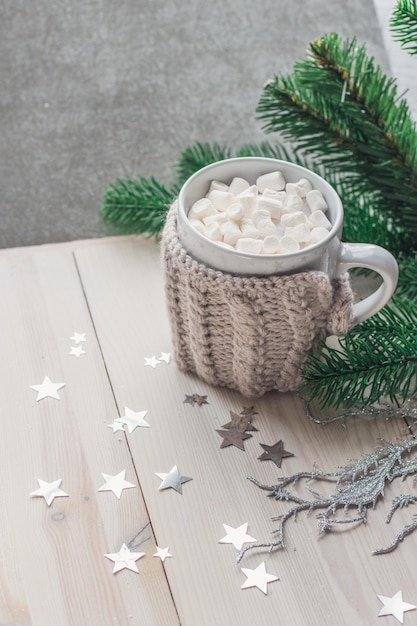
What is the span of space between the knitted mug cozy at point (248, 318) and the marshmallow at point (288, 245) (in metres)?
0.02

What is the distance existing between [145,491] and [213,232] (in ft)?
0.70

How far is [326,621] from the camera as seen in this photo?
58 cm

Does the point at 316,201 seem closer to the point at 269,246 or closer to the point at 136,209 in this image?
the point at 269,246

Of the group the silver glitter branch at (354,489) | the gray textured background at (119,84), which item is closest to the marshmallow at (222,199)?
the silver glitter branch at (354,489)

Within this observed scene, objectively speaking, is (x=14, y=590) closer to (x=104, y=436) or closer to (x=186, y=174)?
(x=104, y=436)

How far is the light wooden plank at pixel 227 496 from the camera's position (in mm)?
590

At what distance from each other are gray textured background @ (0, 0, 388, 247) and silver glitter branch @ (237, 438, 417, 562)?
54 cm

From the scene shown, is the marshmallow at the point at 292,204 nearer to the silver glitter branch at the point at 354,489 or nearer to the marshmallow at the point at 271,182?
the marshmallow at the point at 271,182

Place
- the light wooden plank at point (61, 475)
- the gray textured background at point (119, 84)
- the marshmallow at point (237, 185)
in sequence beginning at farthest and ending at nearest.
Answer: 1. the gray textured background at point (119, 84)
2. the marshmallow at point (237, 185)
3. the light wooden plank at point (61, 475)

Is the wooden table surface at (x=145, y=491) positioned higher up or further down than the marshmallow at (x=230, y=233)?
further down

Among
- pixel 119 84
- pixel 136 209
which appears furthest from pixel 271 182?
pixel 119 84

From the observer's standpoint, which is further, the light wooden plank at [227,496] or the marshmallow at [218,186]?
the marshmallow at [218,186]

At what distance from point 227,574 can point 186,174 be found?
1.47 ft

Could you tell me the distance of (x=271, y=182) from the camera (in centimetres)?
70
